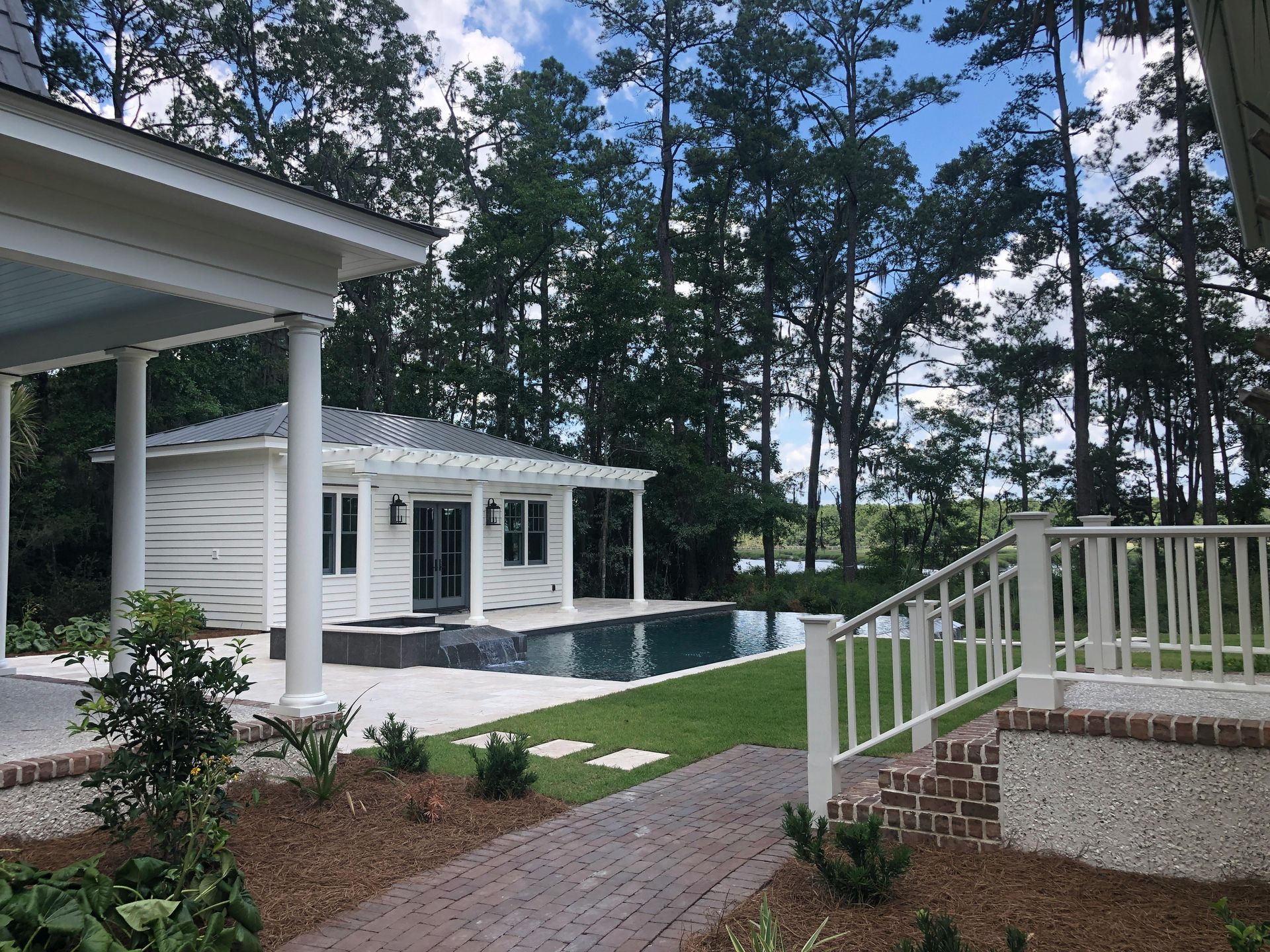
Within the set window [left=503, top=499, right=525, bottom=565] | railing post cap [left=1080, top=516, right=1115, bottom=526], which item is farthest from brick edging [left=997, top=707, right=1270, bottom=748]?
window [left=503, top=499, right=525, bottom=565]

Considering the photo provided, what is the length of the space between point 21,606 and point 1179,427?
997 inches

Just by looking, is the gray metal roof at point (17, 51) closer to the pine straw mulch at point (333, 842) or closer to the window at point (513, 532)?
the pine straw mulch at point (333, 842)

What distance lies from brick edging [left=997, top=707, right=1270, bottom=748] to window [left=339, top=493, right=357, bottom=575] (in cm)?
1219

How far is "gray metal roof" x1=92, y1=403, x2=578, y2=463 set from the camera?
1393 centimetres

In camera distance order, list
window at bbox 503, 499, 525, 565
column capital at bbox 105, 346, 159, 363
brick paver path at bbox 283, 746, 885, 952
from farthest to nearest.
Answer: window at bbox 503, 499, 525, 565
column capital at bbox 105, 346, 159, 363
brick paver path at bbox 283, 746, 885, 952

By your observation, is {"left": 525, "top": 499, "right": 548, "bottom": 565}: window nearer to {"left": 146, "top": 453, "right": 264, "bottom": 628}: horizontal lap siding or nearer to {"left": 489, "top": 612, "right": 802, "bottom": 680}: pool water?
{"left": 489, "top": 612, "right": 802, "bottom": 680}: pool water

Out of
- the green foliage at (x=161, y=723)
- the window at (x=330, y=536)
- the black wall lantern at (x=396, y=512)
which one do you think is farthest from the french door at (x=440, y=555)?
the green foliage at (x=161, y=723)

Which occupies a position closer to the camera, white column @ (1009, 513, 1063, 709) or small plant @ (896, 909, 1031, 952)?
small plant @ (896, 909, 1031, 952)

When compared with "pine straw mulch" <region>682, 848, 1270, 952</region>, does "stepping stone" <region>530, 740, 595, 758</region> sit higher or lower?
lower

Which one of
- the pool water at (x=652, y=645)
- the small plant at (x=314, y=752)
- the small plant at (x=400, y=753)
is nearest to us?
the small plant at (x=314, y=752)

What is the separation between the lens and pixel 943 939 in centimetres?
264

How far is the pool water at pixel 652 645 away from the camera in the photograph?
10664 millimetres

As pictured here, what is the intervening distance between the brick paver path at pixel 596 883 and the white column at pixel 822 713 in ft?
1.01

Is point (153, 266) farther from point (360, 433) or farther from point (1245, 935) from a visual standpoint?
point (360, 433)
